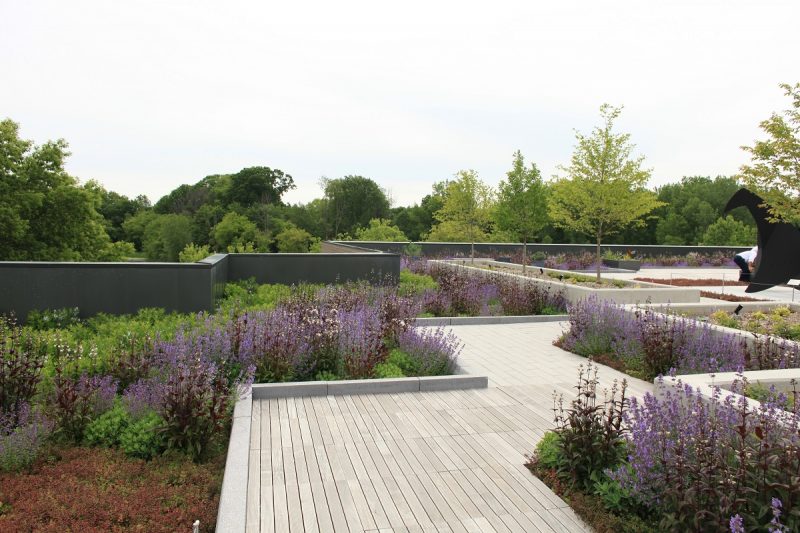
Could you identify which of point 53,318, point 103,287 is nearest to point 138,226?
point 103,287

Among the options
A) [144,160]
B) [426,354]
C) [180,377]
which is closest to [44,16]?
[180,377]

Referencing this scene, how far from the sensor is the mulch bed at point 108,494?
120 inches

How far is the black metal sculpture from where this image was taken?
11062 millimetres

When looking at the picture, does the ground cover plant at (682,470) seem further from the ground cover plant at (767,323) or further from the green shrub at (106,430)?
the ground cover plant at (767,323)

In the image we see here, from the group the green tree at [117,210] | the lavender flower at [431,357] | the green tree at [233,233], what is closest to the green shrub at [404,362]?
the lavender flower at [431,357]

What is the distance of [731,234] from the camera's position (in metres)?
36.3

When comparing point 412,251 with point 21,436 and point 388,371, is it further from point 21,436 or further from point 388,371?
point 21,436

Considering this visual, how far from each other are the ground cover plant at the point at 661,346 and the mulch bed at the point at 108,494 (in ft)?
14.5

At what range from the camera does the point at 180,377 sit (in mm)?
4211

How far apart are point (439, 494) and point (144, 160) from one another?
130 feet

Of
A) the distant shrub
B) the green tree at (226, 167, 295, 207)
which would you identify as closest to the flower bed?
the distant shrub

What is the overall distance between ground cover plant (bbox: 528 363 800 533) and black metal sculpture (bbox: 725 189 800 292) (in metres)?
9.36

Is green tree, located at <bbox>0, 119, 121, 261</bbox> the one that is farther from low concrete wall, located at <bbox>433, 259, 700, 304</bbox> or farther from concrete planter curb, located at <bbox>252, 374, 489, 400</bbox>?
concrete planter curb, located at <bbox>252, 374, 489, 400</bbox>

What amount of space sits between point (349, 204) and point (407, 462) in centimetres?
5848
